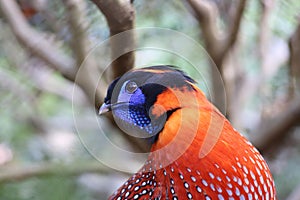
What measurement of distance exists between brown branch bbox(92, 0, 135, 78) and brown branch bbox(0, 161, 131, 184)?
1.64ft

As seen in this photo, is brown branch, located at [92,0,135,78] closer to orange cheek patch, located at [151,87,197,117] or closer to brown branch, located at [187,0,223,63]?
orange cheek patch, located at [151,87,197,117]

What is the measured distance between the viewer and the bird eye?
1.05 meters

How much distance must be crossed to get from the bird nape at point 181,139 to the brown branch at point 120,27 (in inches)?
2.3

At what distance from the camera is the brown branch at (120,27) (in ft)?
3.20

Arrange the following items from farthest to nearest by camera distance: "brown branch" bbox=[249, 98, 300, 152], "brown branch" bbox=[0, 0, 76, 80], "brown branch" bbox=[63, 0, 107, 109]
→ "brown branch" bbox=[249, 98, 300, 152] → "brown branch" bbox=[0, 0, 76, 80] → "brown branch" bbox=[63, 0, 107, 109]

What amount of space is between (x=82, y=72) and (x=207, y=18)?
32cm

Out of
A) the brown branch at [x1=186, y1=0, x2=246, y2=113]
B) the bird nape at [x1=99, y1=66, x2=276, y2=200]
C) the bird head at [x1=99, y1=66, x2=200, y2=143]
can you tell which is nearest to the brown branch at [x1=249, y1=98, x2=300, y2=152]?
the brown branch at [x1=186, y1=0, x2=246, y2=113]

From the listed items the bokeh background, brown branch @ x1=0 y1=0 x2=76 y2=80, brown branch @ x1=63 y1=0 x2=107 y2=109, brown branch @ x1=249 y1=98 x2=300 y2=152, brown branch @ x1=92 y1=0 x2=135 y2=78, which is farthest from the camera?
brown branch @ x1=249 y1=98 x2=300 y2=152

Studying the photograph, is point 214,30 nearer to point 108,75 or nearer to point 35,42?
point 108,75

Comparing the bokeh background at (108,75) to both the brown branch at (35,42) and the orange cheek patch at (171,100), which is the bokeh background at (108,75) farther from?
the orange cheek patch at (171,100)

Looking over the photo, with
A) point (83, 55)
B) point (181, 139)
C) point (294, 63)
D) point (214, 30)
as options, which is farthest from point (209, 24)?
A: point (181, 139)

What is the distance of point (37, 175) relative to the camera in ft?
5.30

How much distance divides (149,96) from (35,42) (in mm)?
470

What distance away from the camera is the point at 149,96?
1.06 meters
